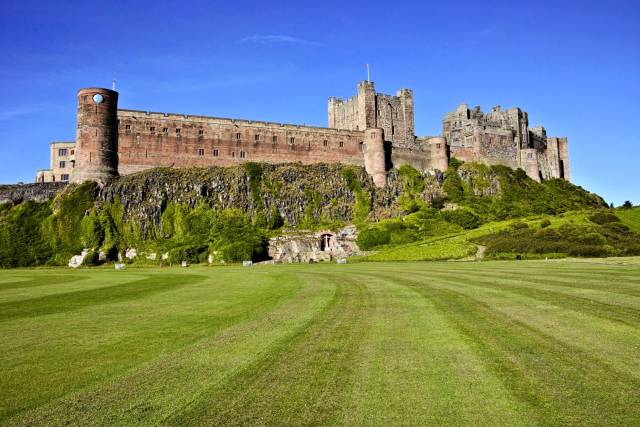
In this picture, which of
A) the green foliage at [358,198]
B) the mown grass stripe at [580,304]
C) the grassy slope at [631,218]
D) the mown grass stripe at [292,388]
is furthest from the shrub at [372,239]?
the mown grass stripe at [292,388]

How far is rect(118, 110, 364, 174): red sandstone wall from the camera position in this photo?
68125 mm

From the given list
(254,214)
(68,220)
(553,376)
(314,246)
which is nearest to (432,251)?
(314,246)

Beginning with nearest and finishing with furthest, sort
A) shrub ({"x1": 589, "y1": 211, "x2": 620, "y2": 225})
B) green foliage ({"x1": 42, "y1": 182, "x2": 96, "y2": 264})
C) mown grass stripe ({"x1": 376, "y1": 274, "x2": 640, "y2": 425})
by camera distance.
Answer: mown grass stripe ({"x1": 376, "y1": 274, "x2": 640, "y2": 425}) → shrub ({"x1": 589, "y1": 211, "x2": 620, "y2": 225}) → green foliage ({"x1": 42, "y1": 182, "x2": 96, "y2": 264})

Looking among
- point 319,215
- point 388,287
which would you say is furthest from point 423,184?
point 388,287

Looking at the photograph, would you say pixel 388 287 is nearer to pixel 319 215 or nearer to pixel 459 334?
pixel 459 334

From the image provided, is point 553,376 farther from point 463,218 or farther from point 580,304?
point 463,218

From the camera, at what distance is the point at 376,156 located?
3110 inches

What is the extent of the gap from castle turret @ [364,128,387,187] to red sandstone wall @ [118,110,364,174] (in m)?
2.36

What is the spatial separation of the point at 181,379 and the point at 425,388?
3688mm

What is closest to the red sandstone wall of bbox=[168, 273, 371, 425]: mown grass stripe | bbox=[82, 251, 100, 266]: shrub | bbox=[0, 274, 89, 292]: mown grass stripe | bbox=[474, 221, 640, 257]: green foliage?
bbox=[82, 251, 100, 266]: shrub

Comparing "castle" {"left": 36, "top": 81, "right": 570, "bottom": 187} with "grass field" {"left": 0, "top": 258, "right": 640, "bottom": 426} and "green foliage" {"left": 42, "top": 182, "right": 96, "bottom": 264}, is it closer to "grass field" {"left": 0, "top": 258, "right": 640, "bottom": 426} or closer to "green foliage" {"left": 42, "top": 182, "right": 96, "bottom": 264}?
"green foliage" {"left": 42, "top": 182, "right": 96, "bottom": 264}

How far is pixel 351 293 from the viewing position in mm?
18500

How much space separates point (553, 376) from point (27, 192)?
233 feet

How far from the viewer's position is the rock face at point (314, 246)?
60.4 meters
